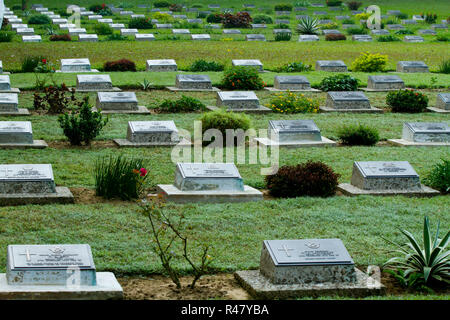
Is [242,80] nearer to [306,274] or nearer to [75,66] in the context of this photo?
[75,66]

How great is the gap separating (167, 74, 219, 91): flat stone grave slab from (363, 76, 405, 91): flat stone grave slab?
13.7 ft

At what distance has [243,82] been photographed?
65.7 ft

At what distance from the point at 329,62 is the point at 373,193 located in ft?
47.2

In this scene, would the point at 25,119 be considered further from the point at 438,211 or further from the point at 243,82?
the point at 438,211

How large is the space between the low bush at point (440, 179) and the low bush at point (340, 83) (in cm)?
877

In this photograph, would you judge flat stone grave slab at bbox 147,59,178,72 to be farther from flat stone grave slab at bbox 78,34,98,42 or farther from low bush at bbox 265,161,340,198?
low bush at bbox 265,161,340,198

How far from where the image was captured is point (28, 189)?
967cm

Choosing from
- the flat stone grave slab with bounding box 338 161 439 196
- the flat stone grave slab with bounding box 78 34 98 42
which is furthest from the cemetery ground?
the flat stone grave slab with bounding box 78 34 98 42

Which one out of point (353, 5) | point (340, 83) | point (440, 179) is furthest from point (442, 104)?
point (353, 5)

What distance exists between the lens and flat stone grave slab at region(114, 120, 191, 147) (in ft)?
43.7

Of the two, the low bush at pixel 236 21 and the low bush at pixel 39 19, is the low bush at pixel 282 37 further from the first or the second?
the low bush at pixel 39 19

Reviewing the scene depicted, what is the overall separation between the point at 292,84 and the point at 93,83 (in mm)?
5037

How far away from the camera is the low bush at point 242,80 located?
20.0 meters

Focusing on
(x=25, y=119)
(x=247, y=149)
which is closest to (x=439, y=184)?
(x=247, y=149)
